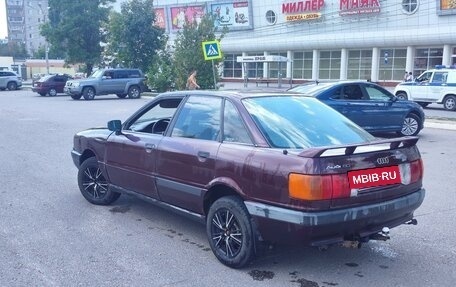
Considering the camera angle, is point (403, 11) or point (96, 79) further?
point (403, 11)

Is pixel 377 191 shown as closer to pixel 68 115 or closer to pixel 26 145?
pixel 26 145

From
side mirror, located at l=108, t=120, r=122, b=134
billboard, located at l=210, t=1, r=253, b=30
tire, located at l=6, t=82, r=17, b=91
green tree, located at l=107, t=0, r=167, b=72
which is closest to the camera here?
side mirror, located at l=108, t=120, r=122, b=134

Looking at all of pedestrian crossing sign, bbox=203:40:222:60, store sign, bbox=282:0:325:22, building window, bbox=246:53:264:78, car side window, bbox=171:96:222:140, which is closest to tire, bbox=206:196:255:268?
car side window, bbox=171:96:222:140

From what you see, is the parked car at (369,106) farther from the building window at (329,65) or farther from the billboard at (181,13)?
the billboard at (181,13)

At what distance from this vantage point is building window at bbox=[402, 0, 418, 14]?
138 ft

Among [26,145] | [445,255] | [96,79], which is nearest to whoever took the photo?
[445,255]

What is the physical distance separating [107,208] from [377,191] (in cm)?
364

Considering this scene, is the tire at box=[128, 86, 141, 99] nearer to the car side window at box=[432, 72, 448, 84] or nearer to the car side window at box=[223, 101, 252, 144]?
the car side window at box=[432, 72, 448, 84]

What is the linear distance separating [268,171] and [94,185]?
130 inches

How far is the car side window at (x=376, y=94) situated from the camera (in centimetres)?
1260

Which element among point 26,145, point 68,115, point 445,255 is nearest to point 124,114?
point 68,115

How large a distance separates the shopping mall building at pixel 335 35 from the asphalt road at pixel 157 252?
36570mm

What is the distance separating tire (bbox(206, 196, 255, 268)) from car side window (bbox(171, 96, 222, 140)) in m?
0.70

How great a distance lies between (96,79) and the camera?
30.0 m
